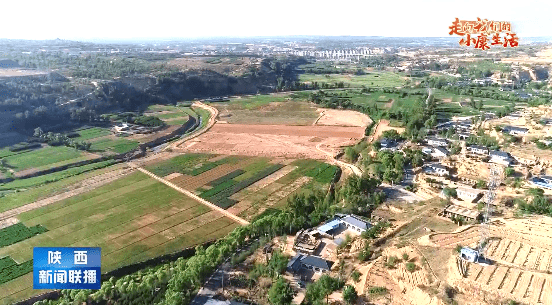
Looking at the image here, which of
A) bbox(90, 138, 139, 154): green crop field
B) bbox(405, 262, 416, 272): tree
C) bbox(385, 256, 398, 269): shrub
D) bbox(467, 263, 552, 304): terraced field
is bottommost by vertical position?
bbox(385, 256, 398, 269): shrub

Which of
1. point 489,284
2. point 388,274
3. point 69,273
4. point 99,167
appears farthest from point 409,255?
point 99,167

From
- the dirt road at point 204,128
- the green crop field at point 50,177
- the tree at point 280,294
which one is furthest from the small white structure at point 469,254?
the dirt road at point 204,128

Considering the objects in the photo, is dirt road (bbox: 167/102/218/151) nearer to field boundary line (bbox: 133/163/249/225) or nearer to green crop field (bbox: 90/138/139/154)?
green crop field (bbox: 90/138/139/154)

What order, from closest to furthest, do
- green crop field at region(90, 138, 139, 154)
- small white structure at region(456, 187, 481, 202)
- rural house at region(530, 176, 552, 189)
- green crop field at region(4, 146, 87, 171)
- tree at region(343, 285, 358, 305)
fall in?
1. tree at region(343, 285, 358, 305)
2. small white structure at region(456, 187, 481, 202)
3. rural house at region(530, 176, 552, 189)
4. green crop field at region(4, 146, 87, 171)
5. green crop field at region(90, 138, 139, 154)

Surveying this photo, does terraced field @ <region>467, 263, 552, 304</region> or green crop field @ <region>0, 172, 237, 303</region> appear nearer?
terraced field @ <region>467, 263, 552, 304</region>

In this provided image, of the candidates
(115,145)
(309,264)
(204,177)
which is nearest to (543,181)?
(309,264)

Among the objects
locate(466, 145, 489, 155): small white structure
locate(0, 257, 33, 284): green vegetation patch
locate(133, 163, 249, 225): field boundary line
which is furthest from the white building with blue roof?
locate(0, 257, 33, 284): green vegetation patch

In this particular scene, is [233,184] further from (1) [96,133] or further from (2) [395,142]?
(1) [96,133]

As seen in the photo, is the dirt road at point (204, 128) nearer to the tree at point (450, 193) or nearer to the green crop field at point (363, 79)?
the tree at point (450, 193)
